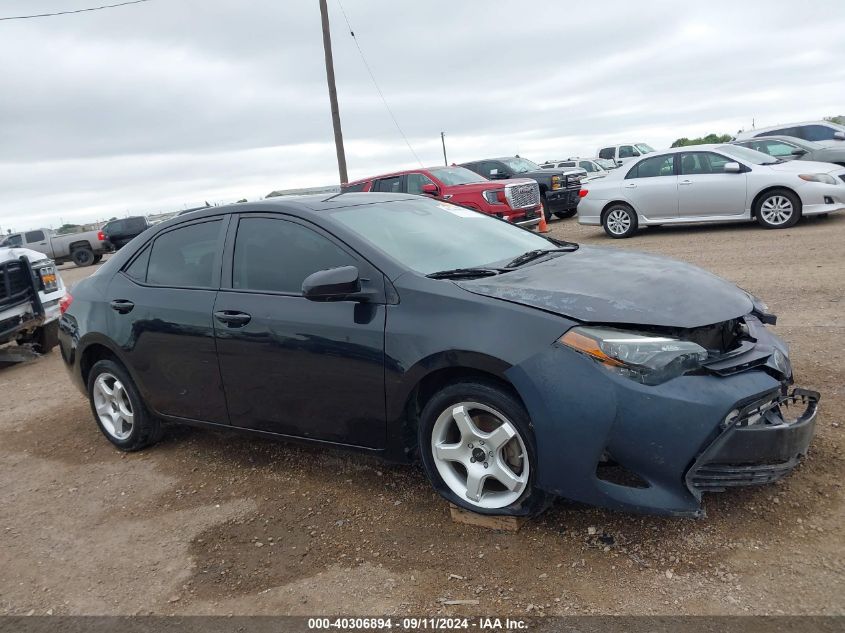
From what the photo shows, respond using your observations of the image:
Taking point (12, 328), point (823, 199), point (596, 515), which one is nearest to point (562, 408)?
point (596, 515)

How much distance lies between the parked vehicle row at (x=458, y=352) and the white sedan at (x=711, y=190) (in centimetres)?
868

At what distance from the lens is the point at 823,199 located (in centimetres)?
1132

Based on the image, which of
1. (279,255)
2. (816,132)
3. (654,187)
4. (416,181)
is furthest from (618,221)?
(279,255)

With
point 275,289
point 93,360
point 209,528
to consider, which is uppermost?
point 275,289

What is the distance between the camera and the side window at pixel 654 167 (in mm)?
12484

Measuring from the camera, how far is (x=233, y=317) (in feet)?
13.2

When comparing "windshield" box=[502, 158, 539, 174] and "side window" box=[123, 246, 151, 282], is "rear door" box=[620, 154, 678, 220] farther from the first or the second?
"side window" box=[123, 246, 151, 282]

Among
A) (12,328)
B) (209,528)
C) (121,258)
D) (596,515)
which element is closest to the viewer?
(596,515)

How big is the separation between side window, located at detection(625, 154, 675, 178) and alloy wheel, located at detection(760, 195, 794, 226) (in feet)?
5.40

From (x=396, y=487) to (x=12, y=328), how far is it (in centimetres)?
619

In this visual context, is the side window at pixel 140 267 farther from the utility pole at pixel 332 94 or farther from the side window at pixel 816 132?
the side window at pixel 816 132

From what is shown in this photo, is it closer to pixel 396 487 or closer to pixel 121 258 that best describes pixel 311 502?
pixel 396 487

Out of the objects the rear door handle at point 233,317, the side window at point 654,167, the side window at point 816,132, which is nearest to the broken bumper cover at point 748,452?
the rear door handle at point 233,317

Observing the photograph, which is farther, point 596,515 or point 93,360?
point 93,360
